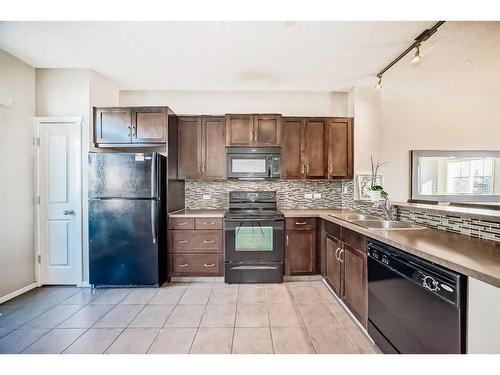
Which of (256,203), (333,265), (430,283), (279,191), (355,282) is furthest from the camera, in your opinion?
(279,191)

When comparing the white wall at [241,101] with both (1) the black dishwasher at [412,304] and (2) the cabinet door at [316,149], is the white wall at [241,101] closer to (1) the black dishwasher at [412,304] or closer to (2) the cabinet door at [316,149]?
(2) the cabinet door at [316,149]

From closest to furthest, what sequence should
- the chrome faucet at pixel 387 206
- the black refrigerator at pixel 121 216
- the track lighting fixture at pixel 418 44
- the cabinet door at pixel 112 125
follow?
the track lighting fixture at pixel 418 44
the chrome faucet at pixel 387 206
the black refrigerator at pixel 121 216
the cabinet door at pixel 112 125

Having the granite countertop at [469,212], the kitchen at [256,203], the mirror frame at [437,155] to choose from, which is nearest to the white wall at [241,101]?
the kitchen at [256,203]

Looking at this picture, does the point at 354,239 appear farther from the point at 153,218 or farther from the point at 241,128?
the point at 153,218

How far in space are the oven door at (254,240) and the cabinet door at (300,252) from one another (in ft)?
0.41

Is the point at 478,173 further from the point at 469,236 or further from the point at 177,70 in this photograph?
the point at 177,70

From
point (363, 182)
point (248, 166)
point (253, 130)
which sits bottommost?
point (363, 182)

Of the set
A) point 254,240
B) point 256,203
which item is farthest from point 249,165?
point 254,240

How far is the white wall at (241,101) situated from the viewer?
3795 mm

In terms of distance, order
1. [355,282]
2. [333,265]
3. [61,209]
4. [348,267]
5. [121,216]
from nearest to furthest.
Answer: [355,282]
[348,267]
[333,265]
[121,216]
[61,209]

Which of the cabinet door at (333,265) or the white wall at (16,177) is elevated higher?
the white wall at (16,177)

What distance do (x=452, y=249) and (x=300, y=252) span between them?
6.69 feet

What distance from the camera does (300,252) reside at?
3297 millimetres

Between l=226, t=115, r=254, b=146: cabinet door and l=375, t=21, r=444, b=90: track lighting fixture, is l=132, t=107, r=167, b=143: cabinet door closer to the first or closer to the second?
l=226, t=115, r=254, b=146: cabinet door
